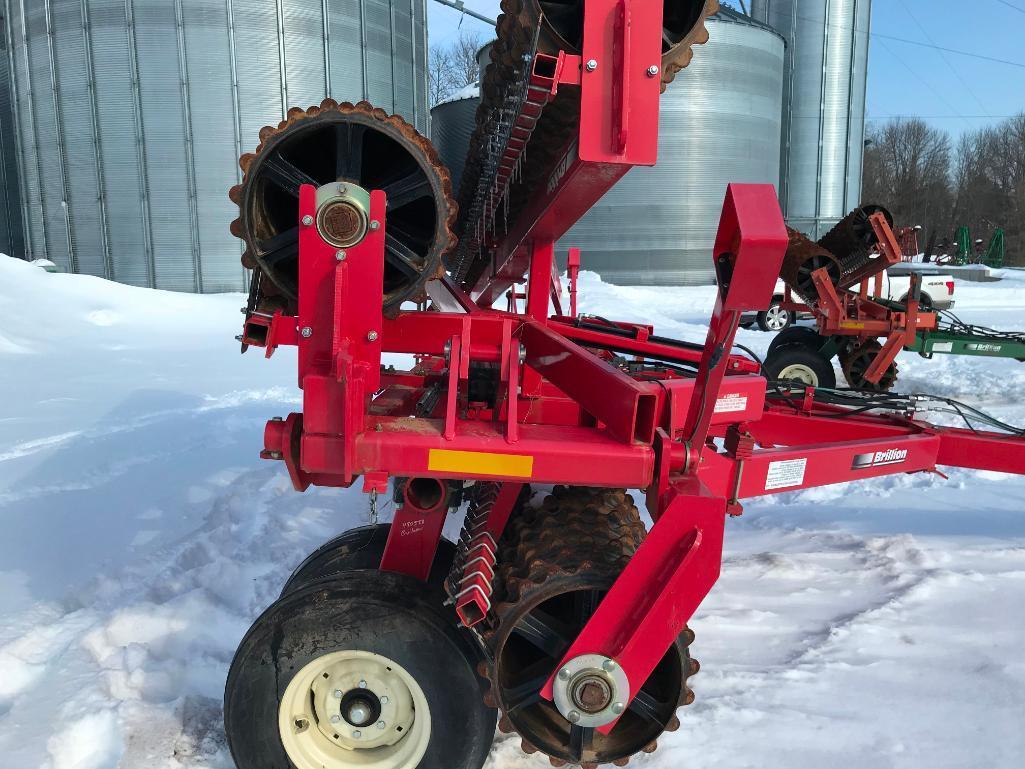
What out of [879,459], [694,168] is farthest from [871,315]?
[694,168]

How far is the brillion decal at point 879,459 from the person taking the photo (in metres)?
3.35

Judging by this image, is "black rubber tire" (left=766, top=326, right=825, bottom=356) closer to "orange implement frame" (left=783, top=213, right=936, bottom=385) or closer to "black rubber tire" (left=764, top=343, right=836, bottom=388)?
"black rubber tire" (left=764, top=343, right=836, bottom=388)

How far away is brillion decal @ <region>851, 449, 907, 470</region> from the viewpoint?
11.0ft

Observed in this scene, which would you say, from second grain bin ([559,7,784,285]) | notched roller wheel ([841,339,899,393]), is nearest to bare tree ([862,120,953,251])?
second grain bin ([559,7,784,285])

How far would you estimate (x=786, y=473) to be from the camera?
10.4 feet

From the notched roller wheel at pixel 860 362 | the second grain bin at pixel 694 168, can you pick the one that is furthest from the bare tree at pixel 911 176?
the notched roller wheel at pixel 860 362

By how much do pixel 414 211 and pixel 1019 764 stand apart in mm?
2992

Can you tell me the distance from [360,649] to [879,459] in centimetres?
250

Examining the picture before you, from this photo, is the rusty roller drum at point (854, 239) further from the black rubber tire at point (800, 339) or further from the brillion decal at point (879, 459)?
the brillion decal at point (879, 459)

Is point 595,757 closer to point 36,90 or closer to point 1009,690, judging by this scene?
point 1009,690

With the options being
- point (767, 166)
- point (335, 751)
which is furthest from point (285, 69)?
point (335, 751)

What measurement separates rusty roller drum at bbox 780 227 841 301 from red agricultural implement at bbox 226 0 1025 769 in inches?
234

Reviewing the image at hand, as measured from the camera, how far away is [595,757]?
2.18 m

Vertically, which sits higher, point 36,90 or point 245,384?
point 36,90
